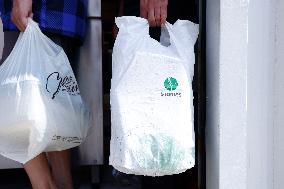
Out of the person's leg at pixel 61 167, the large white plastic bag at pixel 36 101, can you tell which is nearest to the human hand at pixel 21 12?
the large white plastic bag at pixel 36 101

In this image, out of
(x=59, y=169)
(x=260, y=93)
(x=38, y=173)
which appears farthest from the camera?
(x=59, y=169)

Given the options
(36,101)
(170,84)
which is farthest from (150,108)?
(36,101)

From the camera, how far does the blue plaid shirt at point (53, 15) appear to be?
1.50 metres

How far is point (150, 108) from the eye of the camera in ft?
4.05

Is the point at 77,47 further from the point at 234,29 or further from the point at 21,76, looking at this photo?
the point at 234,29

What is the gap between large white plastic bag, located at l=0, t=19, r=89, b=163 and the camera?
4.27ft

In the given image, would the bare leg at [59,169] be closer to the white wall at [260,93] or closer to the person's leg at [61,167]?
the person's leg at [61,167]

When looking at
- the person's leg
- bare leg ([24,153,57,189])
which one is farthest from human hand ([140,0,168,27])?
bare leg ([24,153,57,189])

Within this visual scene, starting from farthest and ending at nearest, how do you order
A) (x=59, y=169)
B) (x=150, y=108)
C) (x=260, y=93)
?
(x=59, y=169) → (x=260, y=93) → (x=150, y=108)

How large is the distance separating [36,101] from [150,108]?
0.40 m

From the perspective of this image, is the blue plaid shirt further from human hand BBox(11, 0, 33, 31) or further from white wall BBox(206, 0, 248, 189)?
white wall BBox(206, 0, 248, 189)

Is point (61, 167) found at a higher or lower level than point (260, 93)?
lower

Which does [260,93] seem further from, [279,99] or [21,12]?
[21,12]

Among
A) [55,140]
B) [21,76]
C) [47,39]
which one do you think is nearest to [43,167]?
[55,140]
